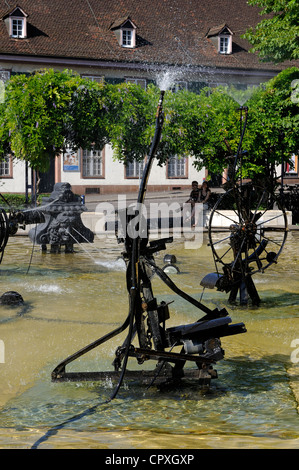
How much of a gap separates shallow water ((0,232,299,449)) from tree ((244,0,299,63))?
13069mm

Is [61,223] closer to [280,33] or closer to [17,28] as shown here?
[280,33]

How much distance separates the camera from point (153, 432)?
5.25 m

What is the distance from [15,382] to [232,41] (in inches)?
1464

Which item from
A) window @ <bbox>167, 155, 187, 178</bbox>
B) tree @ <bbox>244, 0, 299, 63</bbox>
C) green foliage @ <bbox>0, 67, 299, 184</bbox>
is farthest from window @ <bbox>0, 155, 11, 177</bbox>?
tree @ <bbox>244, 0, 299, 63</bbox>

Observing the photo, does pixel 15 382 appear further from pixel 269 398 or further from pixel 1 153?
pixel 1 153

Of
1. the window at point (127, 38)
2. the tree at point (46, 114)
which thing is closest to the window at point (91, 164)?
the window at point (127, 38)

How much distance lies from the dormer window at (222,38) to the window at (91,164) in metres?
9.26

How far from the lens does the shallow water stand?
17.0 ft

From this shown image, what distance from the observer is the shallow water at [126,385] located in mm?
5180

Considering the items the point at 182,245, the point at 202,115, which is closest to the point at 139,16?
the point at 202,115

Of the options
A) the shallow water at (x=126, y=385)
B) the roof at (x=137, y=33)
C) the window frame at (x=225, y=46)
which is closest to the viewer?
the shallow water at (x=126, y=385)

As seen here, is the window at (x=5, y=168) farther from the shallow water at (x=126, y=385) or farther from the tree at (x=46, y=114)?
the shallow water at (x=126, y=385)

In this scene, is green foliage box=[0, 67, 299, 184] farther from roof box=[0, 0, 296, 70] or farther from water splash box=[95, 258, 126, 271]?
roof box=[0, 0, 296, 70]

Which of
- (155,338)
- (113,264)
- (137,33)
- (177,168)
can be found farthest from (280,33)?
(155,338)
